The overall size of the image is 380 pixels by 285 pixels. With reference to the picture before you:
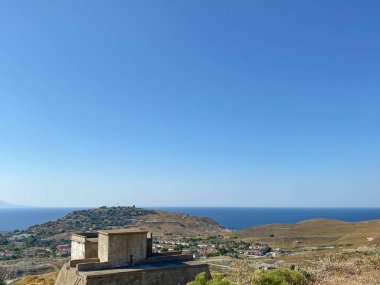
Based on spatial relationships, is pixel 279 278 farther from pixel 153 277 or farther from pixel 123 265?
pixel 123 265

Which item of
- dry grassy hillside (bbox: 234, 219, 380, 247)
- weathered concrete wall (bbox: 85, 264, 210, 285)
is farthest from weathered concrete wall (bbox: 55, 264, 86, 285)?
dry grassy hillside (bbox: 234, 219, 380, 247)

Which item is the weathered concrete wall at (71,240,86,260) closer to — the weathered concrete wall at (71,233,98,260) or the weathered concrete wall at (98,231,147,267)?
the weathered concrete wall at (71,233,98,260)

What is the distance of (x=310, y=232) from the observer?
80.1m

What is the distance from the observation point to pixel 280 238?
77.8 metres

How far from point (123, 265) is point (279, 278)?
6.98m

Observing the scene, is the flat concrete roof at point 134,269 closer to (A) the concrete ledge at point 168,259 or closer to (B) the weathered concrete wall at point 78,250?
(A) the concrete ledge at point 168,259

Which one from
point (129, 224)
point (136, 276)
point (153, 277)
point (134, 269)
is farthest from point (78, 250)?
point (129, 224)

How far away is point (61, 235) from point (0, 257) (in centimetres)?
4051

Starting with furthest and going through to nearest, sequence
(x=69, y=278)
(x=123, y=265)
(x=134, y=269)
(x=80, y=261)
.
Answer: (x=80, y=261) → (x=123, y=265) → (x=69, y=278) → (x=134, y=269)

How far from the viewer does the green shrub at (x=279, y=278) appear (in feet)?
43.4

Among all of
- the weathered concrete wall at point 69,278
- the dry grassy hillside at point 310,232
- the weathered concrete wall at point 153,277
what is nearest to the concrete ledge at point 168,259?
the weathered concrete wall at point 153,277

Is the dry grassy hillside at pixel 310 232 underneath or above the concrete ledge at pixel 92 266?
underneath

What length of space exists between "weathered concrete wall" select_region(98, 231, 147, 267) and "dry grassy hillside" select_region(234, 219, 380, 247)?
5196 cm

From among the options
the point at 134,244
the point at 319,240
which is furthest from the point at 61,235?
the point at 134,244
